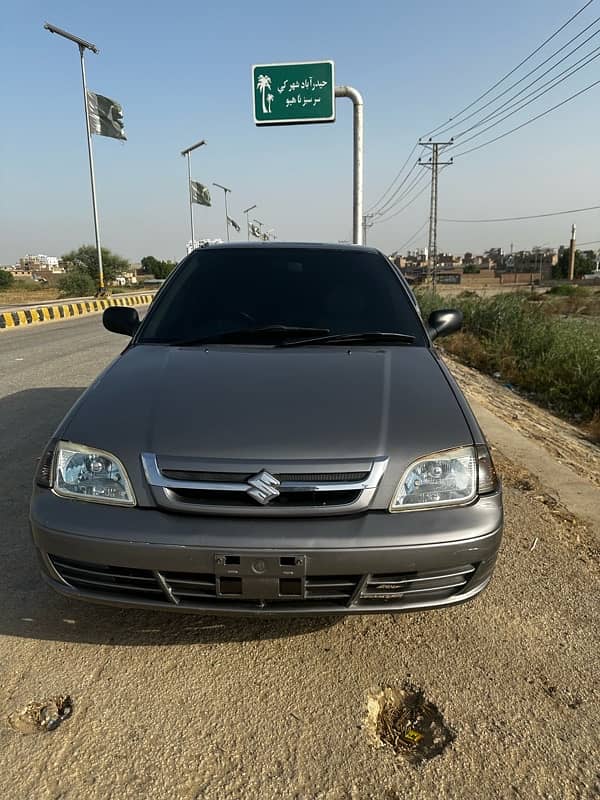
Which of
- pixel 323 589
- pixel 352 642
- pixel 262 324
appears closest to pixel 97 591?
pixel 323 589

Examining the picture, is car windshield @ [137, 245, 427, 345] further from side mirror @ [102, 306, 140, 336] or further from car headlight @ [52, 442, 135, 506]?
car headlight @ [52, 442, 135, 506]

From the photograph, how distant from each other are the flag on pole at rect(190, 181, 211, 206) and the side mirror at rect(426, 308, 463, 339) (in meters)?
32.7

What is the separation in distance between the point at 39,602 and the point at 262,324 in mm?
1650

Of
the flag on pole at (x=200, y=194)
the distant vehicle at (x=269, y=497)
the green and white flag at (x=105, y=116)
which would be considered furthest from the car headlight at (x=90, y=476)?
the flag on pole at (x=200, y=194)

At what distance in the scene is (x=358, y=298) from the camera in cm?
299

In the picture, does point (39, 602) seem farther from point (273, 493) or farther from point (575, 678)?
point (575, 678)

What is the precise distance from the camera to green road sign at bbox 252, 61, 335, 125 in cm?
1112

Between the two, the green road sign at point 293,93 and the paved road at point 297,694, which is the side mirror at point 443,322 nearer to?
the paved road at point 297,694

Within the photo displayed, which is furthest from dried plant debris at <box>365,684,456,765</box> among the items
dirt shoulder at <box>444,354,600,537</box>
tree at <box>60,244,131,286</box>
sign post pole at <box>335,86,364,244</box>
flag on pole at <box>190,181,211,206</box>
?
tree at <box>60,244,131,286</box>

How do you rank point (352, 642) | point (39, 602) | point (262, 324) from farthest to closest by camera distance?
1. point (262, 324)
2. point (39, 602)
3. point (352, 642)

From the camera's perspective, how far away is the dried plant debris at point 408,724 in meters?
1.61

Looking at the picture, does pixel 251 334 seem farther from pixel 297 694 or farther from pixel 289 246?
pixel 297 694

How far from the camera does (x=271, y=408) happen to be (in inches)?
77.9

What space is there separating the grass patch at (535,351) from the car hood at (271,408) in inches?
212
